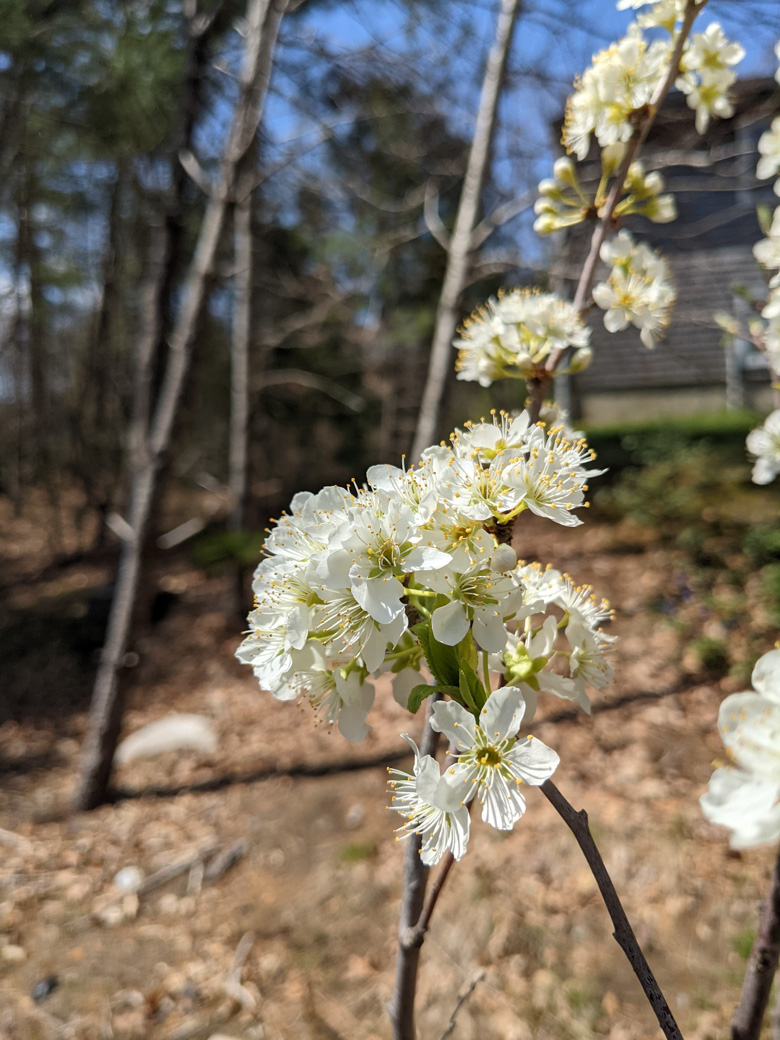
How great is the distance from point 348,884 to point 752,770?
105 inches

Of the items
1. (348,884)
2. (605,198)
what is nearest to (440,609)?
(605,198)

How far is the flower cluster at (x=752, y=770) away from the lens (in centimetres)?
55

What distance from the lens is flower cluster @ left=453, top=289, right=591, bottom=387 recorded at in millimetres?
1206

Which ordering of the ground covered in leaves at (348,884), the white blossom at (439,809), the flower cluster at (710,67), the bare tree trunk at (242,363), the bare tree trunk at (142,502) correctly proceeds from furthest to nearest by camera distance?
the bare tree trunk at (242,363)
the bare tree trunk at (142,502)
the ground covered in leaves at (348,884)
the flower cluster at (710,67)
the white blossom at (439,809)

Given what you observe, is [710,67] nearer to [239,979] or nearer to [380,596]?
[380,596]

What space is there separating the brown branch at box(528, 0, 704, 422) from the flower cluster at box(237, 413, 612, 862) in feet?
1.10

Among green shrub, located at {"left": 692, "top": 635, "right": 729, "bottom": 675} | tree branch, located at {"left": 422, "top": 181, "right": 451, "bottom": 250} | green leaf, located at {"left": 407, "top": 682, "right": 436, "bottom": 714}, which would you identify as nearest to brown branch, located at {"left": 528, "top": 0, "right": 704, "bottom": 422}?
green leaf, located at {"left": 407, "top": 682, "right": 436, "bottom": 714}

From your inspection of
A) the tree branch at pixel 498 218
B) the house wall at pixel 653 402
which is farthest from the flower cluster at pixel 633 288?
the house wall at pixel 653 402

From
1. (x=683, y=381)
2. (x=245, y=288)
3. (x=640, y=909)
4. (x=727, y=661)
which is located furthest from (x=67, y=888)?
(x=683, y=381)

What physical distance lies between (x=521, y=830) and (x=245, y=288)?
488 cm

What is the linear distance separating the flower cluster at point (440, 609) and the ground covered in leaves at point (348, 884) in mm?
1219

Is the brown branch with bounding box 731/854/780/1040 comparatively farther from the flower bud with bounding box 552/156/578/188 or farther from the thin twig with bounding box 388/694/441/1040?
the flower bud with bounding box 552/156/578/188

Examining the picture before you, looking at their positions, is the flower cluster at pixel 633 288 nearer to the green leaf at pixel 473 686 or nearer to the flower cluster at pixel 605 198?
the flower cluster at pixel 605 198

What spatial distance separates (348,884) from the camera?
2795mm
